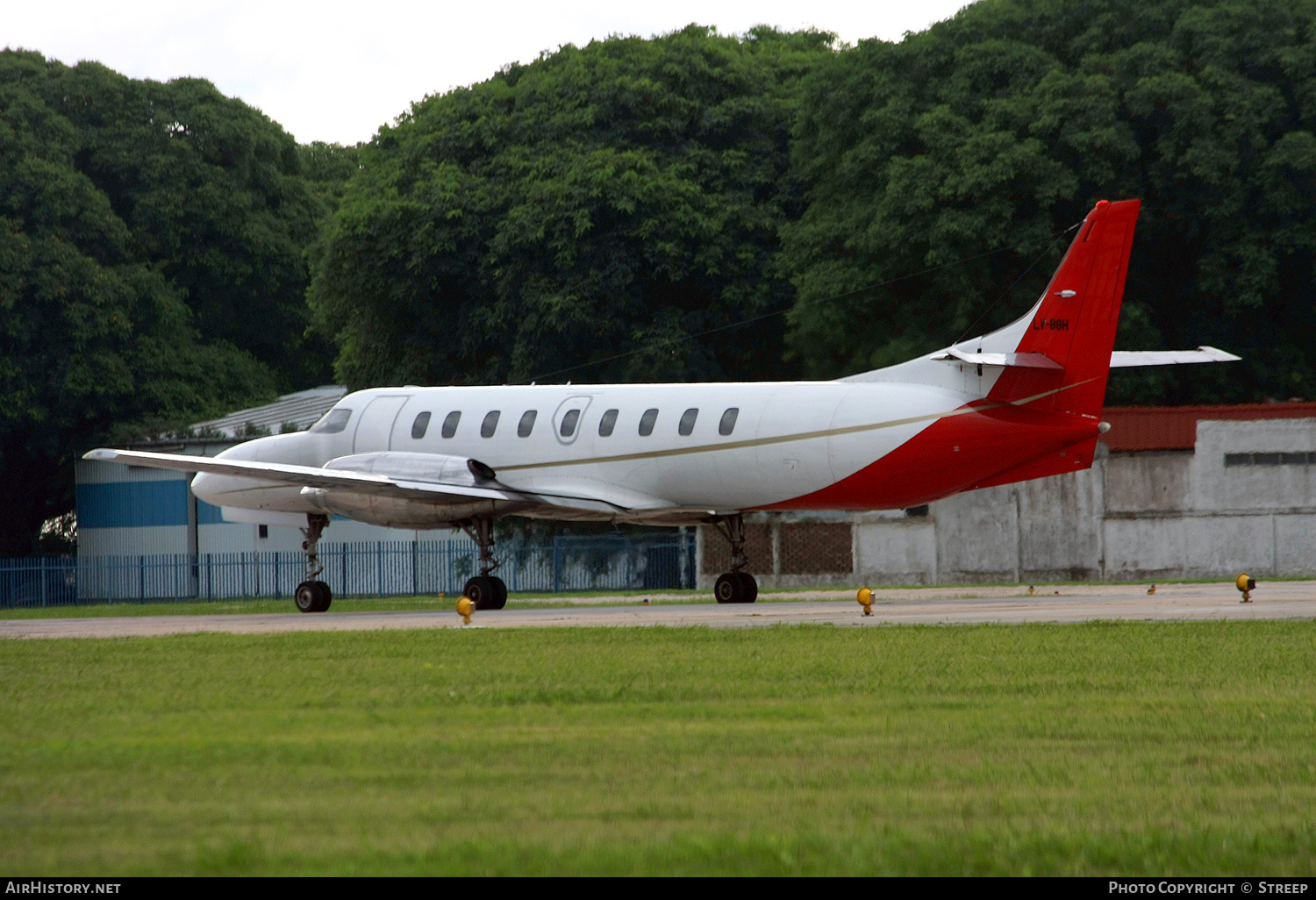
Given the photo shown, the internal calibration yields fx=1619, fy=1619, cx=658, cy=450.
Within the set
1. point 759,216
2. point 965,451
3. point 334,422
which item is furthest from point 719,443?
point 759,216

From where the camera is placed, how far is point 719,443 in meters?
26.5

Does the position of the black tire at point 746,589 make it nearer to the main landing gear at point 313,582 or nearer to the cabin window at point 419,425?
the cabin window at point 419,425

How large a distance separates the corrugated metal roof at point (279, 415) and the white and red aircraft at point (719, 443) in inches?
1005

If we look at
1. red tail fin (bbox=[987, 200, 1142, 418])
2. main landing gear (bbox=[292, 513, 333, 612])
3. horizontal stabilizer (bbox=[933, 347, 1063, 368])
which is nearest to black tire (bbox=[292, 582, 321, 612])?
main landing gear (bbox=[292, 513, 333, 612])

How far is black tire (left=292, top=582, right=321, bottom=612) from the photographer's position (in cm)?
2867

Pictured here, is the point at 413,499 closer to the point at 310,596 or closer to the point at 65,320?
the point at 310,596

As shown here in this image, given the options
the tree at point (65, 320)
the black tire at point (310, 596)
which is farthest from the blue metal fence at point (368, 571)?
the black tire at point (310, 596)

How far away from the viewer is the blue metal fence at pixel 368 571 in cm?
4459

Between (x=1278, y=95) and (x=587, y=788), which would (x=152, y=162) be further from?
(x=587, y=788)
